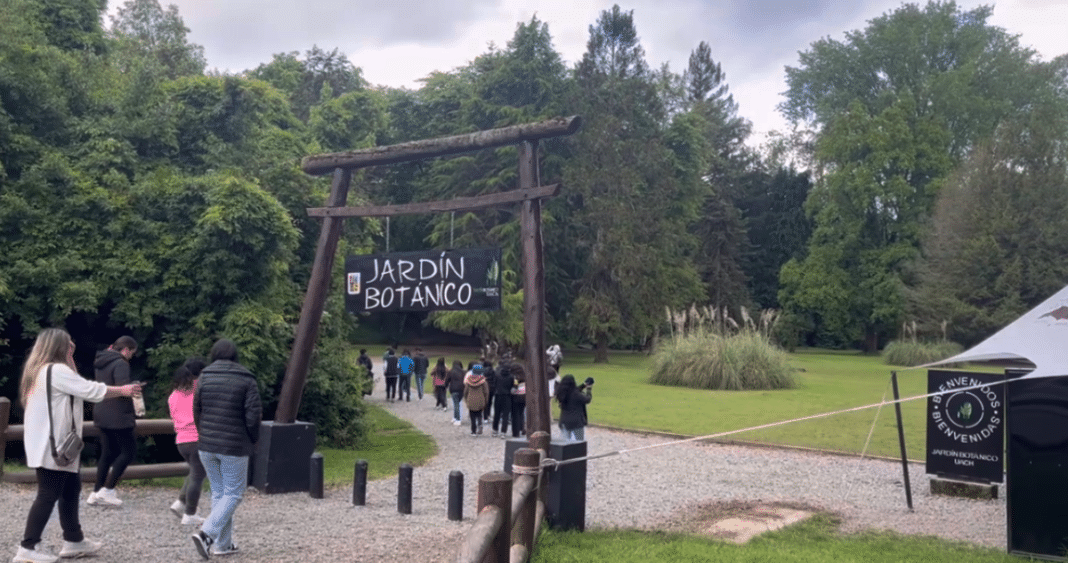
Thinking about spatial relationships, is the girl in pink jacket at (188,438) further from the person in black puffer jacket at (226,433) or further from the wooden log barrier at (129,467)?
the wooden log barrier at (129,467)

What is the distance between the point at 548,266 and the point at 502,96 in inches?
329

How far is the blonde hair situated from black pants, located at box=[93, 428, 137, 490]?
94.5 inches

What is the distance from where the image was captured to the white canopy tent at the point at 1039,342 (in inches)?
277

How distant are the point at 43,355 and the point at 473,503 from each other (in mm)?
5252

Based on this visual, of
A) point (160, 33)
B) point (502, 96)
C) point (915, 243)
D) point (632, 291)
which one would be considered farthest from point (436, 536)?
point (915, 243)

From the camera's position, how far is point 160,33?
154 ft

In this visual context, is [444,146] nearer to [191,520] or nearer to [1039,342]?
[191,520]

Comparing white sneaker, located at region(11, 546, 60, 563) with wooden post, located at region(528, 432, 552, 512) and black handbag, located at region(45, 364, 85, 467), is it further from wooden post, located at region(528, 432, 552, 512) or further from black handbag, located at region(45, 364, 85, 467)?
wooden post, located at region(528, 432, 552, 512)

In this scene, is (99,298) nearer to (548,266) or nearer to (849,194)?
(548,266)

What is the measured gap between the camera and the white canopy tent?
7023mm

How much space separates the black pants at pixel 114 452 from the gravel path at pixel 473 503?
0.31 meters

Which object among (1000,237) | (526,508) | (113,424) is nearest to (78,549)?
(113,424)

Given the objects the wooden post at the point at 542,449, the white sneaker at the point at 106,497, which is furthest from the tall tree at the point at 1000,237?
the white sneaker at the point at 106,497

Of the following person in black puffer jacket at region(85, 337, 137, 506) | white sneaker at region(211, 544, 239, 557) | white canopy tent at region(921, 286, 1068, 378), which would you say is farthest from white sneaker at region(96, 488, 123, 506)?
white canopy tent at region(921, 286, 1068, 378)
